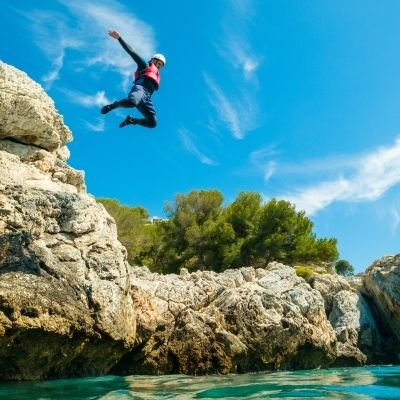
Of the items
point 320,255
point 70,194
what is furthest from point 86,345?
point 320,255

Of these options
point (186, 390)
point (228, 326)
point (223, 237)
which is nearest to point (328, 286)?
point (228, 326)

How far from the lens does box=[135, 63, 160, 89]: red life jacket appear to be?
9.95 meters

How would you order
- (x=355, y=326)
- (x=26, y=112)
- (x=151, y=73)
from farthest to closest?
(x=355, y=326) → (x=26, y=112) → (x=151, y=73)

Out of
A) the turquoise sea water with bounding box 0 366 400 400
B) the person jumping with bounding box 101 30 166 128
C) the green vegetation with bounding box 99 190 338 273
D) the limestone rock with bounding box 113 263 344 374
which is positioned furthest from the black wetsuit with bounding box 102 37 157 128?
the green vegetation with bounding box 99 190 338 273

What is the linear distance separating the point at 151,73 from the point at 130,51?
66cm

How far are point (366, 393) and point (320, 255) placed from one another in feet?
89.9

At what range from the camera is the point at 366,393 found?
6.72 metres

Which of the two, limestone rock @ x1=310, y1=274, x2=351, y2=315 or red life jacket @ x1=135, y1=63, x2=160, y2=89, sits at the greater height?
red life jacket @ x1=135, y1=63, x2=160, y2=89

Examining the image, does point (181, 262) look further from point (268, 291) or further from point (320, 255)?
point (268, 291)

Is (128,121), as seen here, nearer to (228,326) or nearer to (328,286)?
(228,326)

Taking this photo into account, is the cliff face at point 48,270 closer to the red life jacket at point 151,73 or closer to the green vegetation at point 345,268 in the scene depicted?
the red life jacket at point 151,73

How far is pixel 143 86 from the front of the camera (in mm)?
9922

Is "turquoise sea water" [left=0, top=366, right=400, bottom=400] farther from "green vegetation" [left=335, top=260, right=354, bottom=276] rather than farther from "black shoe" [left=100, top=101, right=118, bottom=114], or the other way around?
"green vegetation" [left=335, top=260, right=354, bottom=276]

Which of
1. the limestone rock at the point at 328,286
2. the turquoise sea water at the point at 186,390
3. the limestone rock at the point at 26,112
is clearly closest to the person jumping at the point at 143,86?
the limestone rock at the point at 26,112
